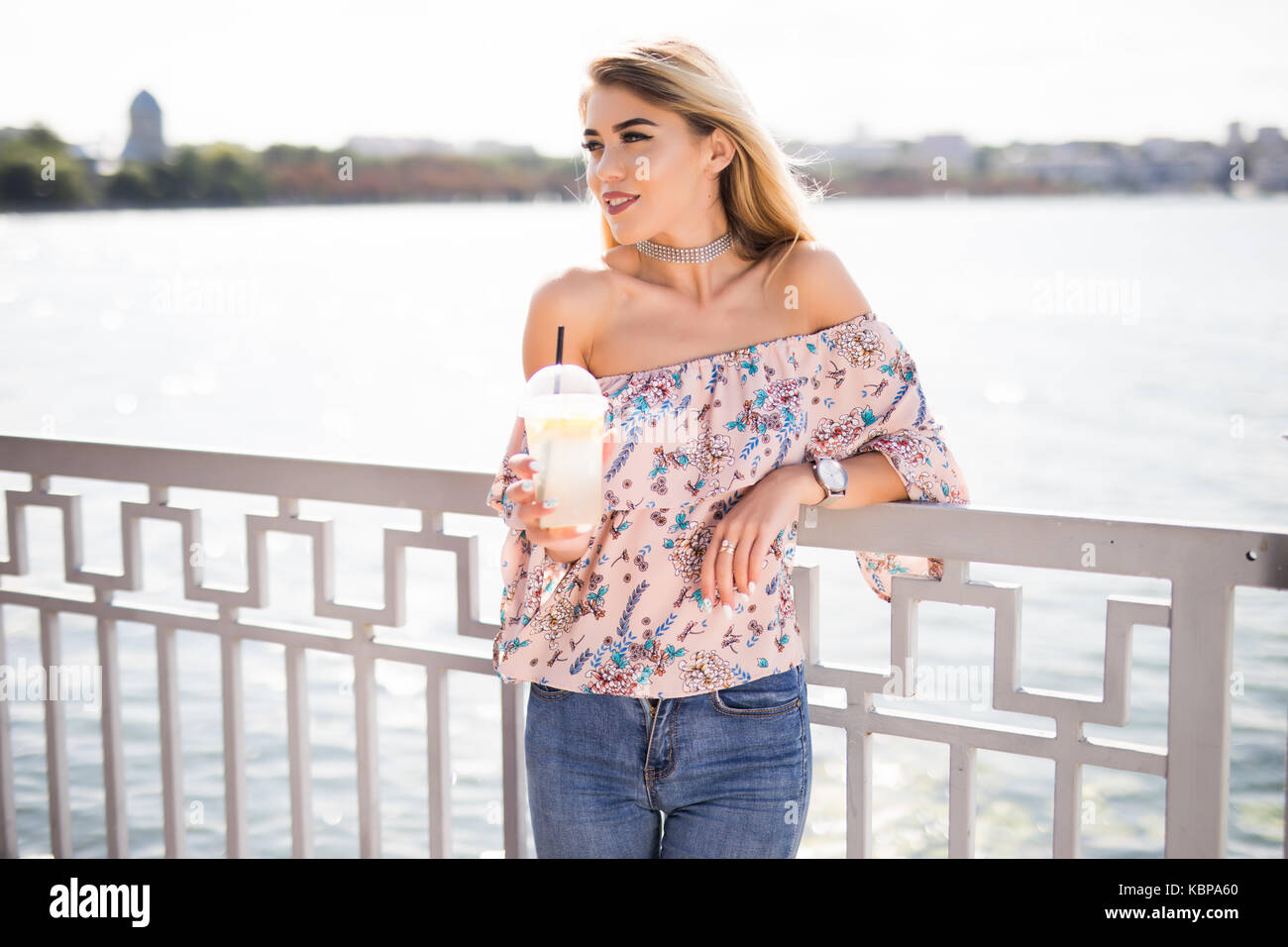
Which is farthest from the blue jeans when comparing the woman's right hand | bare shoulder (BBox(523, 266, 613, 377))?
bare shoulder (BBox(523, 266, 613, 377))

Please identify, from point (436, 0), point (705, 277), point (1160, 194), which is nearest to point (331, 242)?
point (436, 0)

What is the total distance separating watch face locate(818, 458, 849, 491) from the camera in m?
1.63

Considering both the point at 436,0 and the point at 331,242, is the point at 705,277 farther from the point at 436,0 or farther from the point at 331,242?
the point at 331,242

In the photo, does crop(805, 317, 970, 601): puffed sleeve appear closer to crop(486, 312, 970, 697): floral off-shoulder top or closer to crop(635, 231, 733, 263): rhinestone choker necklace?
crop(486, 312, 970, 697): floral off-shoulder top

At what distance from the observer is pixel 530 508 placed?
1450 millimetres

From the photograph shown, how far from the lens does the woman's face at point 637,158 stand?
1.64 m

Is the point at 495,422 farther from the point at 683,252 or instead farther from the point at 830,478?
the point at 830,478

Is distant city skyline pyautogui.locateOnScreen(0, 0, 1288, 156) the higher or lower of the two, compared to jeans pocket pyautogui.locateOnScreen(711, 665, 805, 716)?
higher

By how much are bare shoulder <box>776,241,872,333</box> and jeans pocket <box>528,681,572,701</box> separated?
60cm

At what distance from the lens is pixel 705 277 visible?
1.73m

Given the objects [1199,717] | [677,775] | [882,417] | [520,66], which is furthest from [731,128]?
[520,66]

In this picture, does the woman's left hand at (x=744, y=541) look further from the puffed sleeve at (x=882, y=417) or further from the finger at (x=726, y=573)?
the puffed sleeve at (x=882, y=417)

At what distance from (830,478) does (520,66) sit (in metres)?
23.3

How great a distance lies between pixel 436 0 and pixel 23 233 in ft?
110
